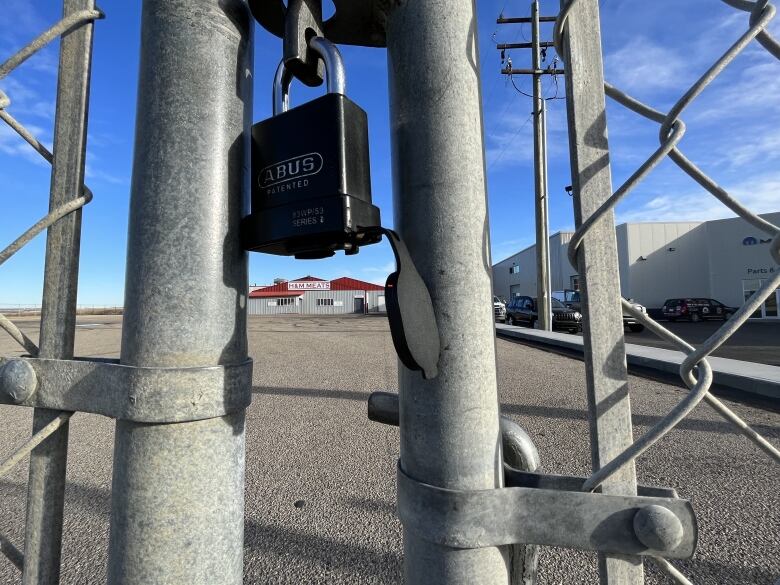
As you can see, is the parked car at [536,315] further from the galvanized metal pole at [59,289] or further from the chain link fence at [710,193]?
the galvanized metal pole at [59,289]

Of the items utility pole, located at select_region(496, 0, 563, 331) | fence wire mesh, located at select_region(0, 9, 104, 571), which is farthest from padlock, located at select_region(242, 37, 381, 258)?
utility pole, located at select_region(496, 0, 563, 331)

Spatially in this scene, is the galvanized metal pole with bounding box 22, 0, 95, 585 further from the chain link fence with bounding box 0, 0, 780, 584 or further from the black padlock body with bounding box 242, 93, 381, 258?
the black padlock body with bounding box 242, 93, 381, 258

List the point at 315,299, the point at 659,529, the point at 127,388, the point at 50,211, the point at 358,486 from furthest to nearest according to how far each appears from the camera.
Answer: the point at 315,299 → the point at 358,486 → the point at 50,211 → the point at 127,388 → the point at 659,529

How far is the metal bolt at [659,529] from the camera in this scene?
0.51 m

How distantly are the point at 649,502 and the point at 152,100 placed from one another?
2.99 feet

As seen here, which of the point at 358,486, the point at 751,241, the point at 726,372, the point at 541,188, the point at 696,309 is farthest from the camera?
the point at 751,241

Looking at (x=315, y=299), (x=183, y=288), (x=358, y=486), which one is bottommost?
(x=358, y=486)

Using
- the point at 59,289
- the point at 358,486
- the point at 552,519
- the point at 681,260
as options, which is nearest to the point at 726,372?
the point at 358,486

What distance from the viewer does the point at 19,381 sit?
69 cm

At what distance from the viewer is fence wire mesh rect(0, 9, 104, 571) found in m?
0.73

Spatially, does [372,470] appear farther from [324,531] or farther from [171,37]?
[171,37]

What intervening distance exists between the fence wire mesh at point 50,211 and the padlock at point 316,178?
339 mm

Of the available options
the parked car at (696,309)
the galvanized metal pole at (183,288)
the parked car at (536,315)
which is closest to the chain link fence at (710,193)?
the galvanized metal pole at (183,288)

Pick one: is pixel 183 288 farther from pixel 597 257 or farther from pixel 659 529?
pixel 659 529
